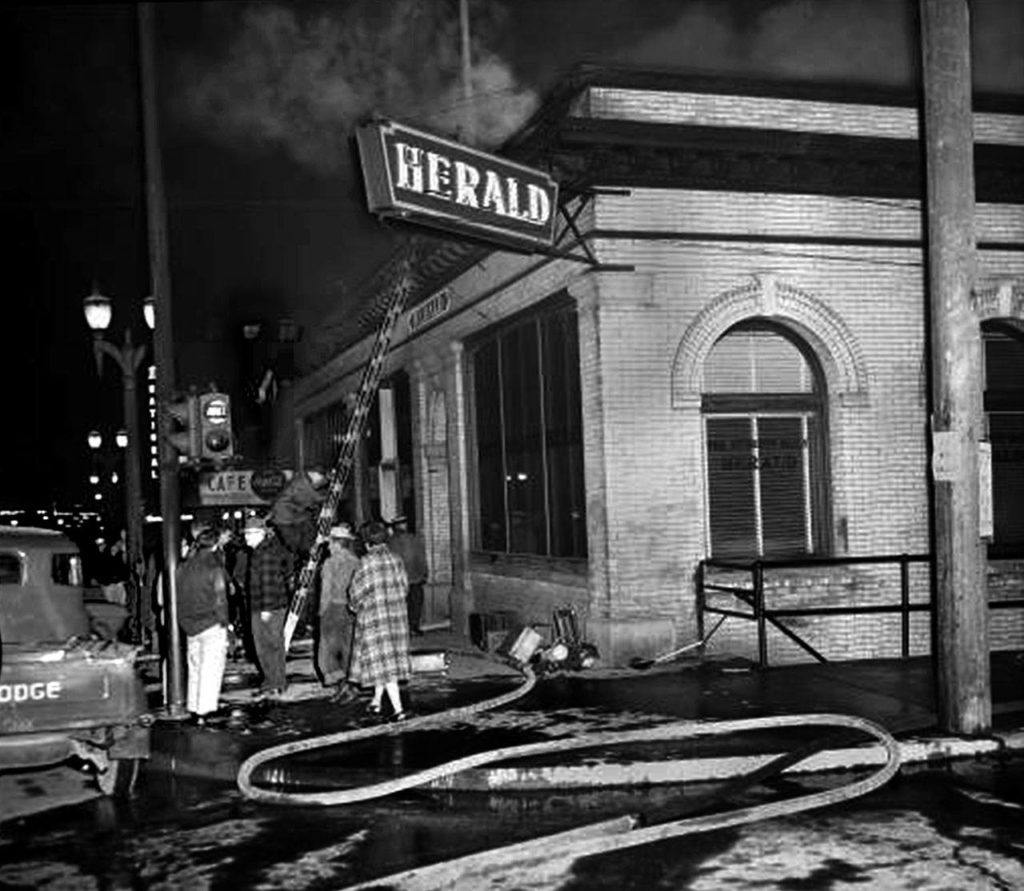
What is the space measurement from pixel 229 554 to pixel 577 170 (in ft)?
24.8

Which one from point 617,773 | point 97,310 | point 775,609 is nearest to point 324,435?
point 97,310

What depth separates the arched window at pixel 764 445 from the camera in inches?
546

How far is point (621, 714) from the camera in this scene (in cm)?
1007

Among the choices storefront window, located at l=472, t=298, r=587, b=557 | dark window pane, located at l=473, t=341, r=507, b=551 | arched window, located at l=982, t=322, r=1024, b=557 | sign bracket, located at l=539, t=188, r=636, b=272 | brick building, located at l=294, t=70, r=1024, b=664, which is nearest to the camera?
sign bracket, located at l=539, t=188, r=636, b=272

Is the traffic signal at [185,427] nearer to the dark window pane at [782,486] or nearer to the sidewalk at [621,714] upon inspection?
the sidewalk at [621,714]

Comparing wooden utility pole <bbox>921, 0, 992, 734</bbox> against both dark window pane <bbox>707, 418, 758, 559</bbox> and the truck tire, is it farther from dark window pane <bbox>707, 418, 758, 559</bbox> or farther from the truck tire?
the truck tire

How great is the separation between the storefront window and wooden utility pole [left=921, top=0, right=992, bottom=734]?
18.1 feet

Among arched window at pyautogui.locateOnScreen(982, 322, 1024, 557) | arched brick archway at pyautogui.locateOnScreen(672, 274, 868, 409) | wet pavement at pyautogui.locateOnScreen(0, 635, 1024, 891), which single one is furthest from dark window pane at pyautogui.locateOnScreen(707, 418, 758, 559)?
arched window at pyautogui.locateOnScreen(982, 322, 1024, 557)

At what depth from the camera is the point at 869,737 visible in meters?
8.82

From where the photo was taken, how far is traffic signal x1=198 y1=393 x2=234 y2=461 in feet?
36.0

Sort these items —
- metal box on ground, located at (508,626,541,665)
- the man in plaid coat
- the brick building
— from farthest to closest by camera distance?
metal box on ground, located at (508,626,541,665), the brick building, the man in plaid coat

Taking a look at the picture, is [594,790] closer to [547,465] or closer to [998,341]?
[547,465]

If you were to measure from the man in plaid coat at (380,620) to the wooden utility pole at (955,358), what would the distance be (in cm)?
465

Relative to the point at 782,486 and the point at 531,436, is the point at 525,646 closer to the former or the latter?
the point at 531,436
